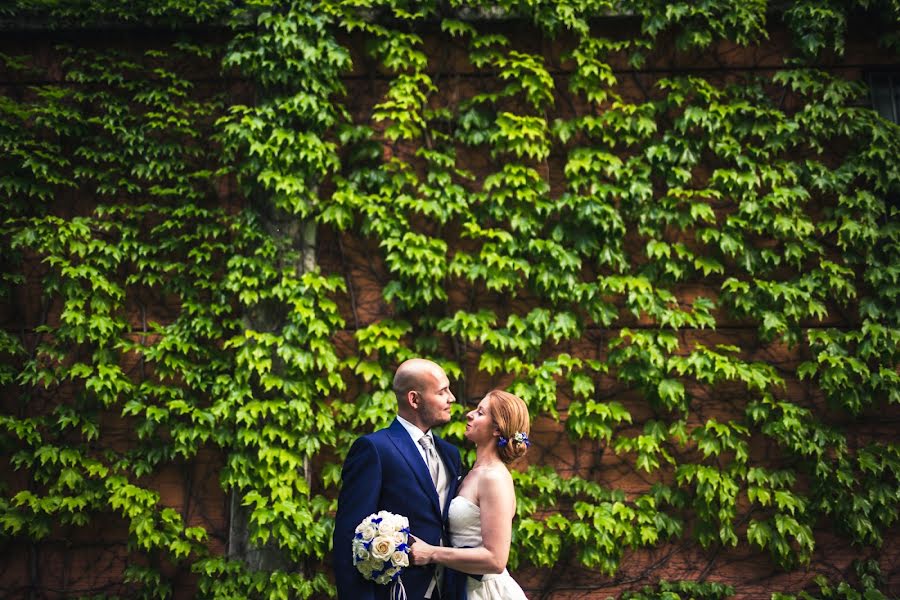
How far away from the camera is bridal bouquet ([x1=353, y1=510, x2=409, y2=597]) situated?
2982mm

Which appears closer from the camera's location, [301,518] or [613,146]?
[301,518]

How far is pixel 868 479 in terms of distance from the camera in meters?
5.39

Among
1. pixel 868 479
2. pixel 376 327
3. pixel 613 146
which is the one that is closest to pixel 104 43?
pixel 376 327

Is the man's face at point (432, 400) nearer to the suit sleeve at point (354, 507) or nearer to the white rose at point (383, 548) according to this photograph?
the suit sleeve at point (354, 507)

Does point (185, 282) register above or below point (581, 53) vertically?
below

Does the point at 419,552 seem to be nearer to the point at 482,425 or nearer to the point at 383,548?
the point at 383,548

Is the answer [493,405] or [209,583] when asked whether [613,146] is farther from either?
[209,583]

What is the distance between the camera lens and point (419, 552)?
3141 mm

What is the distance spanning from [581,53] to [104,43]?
4164mm

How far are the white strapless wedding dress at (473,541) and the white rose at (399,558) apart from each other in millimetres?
454

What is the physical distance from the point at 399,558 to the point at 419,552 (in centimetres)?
16

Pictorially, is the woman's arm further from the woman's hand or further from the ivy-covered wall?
the ivy-covered wall

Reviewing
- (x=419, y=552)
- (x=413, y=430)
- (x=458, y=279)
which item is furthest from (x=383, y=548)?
(x=458, y=279)

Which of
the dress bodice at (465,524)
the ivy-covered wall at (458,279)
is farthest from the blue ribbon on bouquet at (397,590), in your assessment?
the ivy-covered wall at (458,279)
